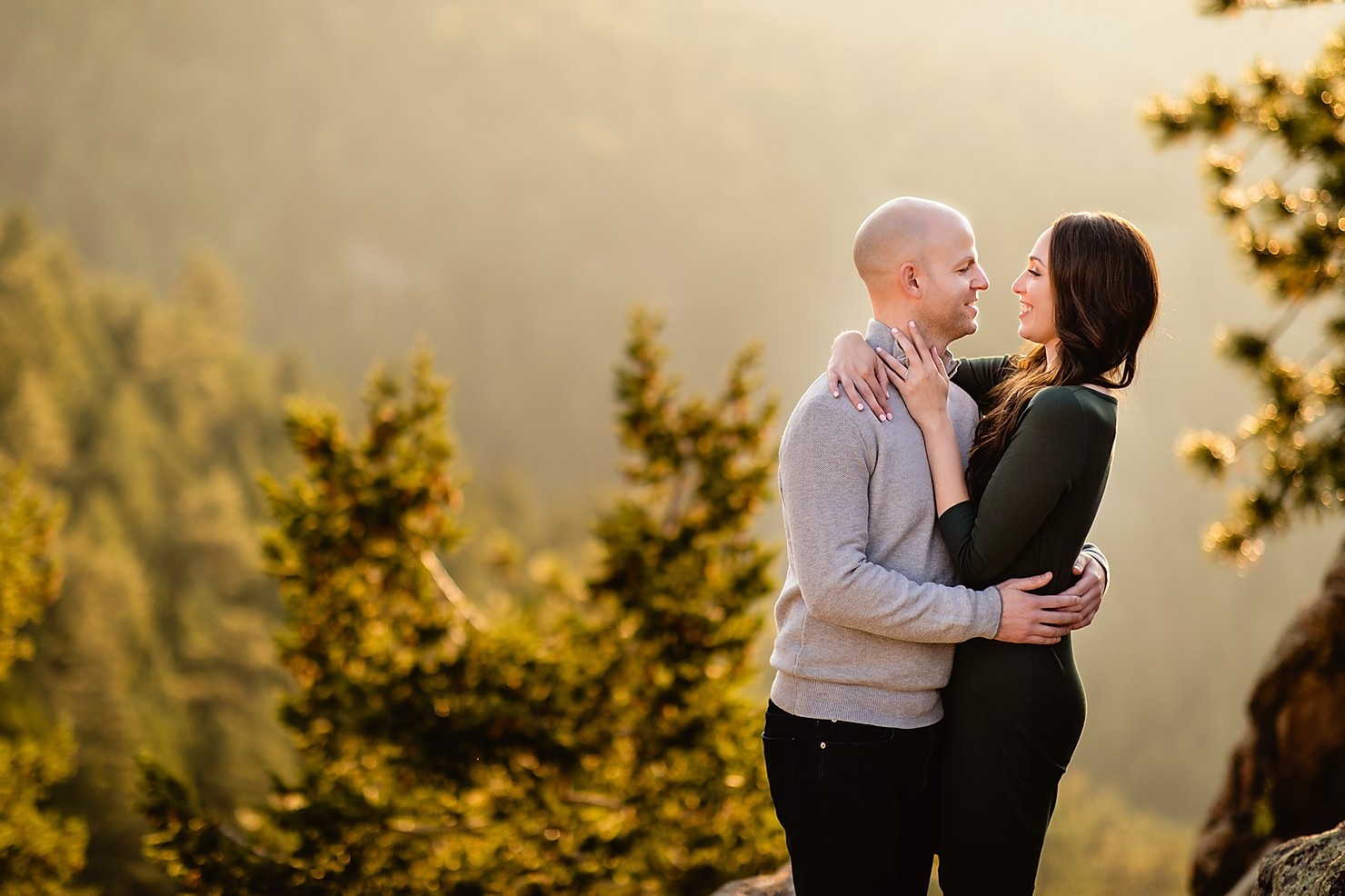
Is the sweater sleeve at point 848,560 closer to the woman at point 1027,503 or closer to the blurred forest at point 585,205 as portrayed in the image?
the woman at point 1027,503

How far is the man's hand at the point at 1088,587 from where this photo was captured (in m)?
2.25

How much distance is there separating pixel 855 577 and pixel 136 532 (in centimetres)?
4872

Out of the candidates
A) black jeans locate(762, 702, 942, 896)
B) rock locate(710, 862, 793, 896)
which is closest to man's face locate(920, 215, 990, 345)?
black jeans locate(762, 702, 942, 896)

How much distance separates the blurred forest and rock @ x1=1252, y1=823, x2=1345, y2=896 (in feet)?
174

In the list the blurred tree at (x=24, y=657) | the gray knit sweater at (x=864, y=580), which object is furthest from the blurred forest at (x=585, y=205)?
the gray knit sweater at (x=864, y=580)

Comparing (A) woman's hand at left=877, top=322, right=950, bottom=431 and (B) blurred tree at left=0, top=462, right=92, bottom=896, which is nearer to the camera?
(A) woman's hand at left=877, top=322, right=950, bottom=431

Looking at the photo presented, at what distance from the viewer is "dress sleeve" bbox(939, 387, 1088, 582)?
2135 mm

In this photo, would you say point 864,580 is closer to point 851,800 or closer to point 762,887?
point 851,800

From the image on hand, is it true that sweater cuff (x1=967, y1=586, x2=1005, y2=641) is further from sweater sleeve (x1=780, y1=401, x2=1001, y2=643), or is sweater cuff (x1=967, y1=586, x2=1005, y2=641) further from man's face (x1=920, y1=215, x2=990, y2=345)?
man's face (x1=920, y1=215, x2=990, y2=345)

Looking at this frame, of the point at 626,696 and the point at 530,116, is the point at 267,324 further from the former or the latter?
the point at 626,696

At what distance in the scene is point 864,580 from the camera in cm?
210

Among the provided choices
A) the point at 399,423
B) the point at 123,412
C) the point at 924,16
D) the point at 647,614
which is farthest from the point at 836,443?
the point at 924,16

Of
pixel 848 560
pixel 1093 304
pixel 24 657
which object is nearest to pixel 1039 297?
pixel 1093 304

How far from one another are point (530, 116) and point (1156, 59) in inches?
2286
